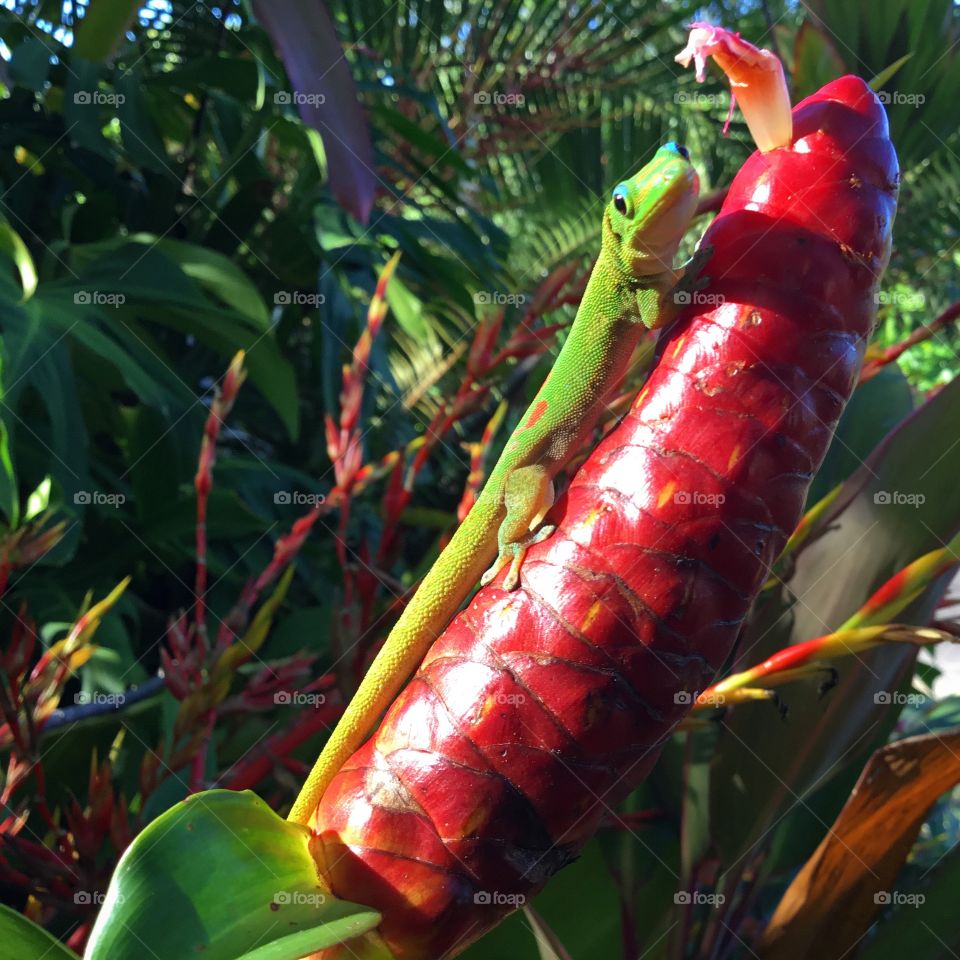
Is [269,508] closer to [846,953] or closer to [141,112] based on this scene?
[141,112]

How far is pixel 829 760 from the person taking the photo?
3.07 ft

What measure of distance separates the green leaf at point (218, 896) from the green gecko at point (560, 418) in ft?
0.28

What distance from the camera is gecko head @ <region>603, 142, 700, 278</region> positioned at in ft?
2.79

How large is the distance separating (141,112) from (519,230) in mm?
1714

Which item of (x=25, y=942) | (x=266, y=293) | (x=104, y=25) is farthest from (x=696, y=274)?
(x=266, y=293)

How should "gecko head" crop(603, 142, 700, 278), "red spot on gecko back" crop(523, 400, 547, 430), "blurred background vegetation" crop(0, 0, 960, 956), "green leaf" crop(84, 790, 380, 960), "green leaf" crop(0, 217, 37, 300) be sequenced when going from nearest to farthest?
1. "green leaf" crop(84, 790, 380, 960)
2. "gecko head" crop(603, 142, 700, 278)
3. "red spot on gecko back" crop(523, 400, 547, 430)
4. "blurred background vegetation" crop(0, 0, 960, 956)
5. "green leaf" crop(0, 217, 37, 300)

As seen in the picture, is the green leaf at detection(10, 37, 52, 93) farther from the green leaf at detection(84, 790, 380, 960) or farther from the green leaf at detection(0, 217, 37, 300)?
the green leaf at detection(84, 790, 380, 960)

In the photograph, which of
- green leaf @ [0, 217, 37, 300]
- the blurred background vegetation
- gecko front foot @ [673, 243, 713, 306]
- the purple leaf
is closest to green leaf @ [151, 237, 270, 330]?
the blurred background vegetation

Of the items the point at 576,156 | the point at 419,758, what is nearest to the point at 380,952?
the point at 419,758

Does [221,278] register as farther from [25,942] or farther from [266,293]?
[25,942]

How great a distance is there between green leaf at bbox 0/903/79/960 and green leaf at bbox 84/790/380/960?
0.06m

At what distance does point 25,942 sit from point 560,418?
2.13 ft

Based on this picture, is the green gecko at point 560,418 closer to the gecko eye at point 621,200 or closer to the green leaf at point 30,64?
the gecko eye at point 621,200

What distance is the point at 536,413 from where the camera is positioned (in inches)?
37.9
